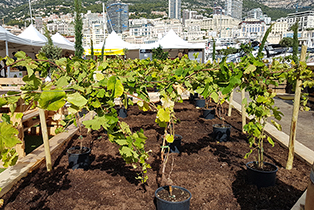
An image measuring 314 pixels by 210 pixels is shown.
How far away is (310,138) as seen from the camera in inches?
195

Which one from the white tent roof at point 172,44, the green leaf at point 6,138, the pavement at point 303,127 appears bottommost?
the pavement at point 303,127

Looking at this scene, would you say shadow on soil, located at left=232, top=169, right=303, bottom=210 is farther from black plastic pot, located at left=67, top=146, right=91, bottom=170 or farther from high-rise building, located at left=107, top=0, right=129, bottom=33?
high-rise building, located at left=107, top=0, right=129, bottom=33

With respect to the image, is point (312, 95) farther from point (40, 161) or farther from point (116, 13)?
point (116, 13)

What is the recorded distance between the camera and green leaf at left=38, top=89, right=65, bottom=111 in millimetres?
961

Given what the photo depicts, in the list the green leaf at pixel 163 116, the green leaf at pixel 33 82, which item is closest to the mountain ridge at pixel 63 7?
the green leaf at pixel 163 116

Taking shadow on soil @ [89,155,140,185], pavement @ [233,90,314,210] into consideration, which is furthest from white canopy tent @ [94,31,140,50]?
shadow on soil @ [89,155,140,185]

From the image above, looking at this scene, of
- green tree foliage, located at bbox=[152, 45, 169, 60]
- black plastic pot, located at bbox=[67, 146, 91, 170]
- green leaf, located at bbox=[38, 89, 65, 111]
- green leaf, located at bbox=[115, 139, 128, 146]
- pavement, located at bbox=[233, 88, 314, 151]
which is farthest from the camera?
green tree foliage, located at bbox=[152, 45, 169, 60]

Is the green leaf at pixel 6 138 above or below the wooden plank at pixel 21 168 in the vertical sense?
above

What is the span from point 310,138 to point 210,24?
197 m

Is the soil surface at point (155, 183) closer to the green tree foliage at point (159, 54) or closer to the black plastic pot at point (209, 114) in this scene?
the black plastic pot at point (209, 114)

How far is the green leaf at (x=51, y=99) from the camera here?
3.15 ft

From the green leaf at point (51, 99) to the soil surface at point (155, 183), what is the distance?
175 cm

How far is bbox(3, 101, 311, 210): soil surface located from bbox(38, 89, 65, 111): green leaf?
5.75ft

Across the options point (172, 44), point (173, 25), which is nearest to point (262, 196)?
point (172, 44)
